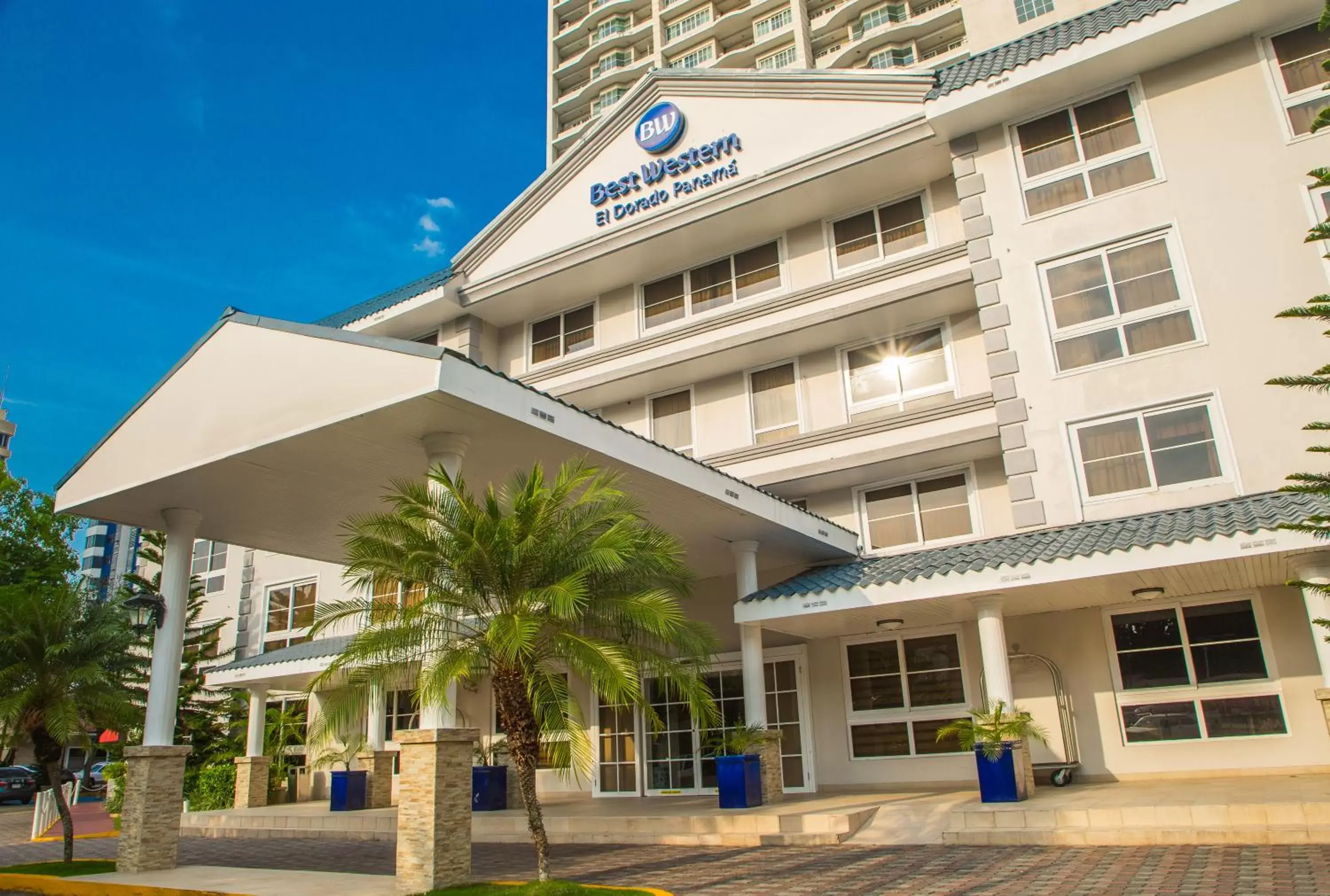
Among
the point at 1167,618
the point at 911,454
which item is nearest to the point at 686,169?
the point at 911,454

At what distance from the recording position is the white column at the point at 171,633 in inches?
516

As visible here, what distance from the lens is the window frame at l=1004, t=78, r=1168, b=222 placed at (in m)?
16.4

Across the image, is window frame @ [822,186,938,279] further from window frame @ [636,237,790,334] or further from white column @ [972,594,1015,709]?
white column @ [972,594,1015,709]

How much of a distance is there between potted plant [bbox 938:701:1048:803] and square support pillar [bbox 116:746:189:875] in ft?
35.2

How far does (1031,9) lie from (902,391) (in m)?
9.41

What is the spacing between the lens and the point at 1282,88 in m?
15.6

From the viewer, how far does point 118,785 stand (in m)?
25.5

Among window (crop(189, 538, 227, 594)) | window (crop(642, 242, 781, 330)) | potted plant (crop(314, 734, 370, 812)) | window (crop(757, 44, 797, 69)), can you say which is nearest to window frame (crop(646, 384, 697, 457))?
window (crop(642, 242, 781, 330))

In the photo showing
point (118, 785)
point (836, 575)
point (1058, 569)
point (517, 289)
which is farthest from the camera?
point (118, 785)

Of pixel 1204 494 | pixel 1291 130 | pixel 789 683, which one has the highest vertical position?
pixel 1291 130

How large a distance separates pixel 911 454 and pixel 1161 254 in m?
5.36

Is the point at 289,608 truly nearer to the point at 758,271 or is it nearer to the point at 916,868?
the point at 758,271

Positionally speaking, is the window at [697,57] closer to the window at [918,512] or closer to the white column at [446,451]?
the window at [918,512]

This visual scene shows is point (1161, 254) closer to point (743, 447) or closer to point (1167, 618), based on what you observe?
point (1167, 618)
